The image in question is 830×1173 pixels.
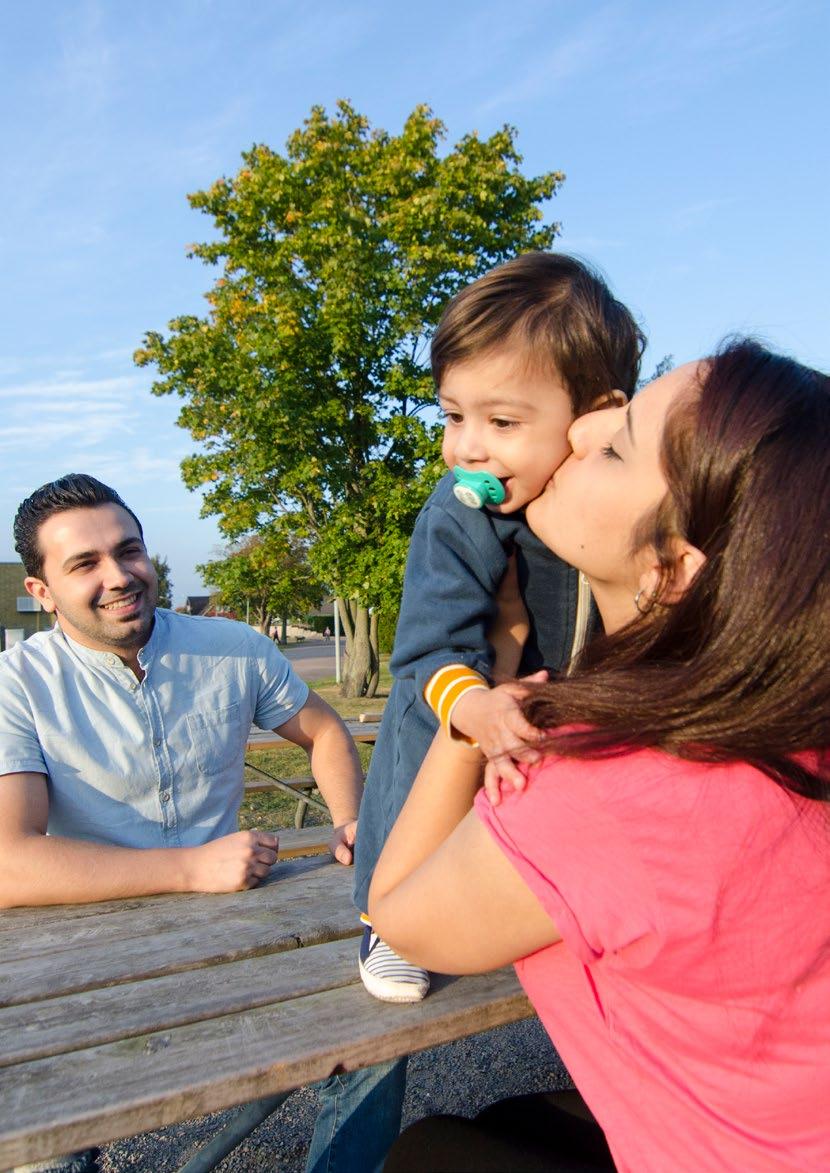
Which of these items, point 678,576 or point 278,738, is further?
point 278,738

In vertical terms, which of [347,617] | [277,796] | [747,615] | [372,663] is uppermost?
[747,615]

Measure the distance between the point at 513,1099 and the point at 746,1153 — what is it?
0.70 meters

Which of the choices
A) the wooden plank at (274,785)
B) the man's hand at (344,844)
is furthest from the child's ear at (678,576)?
the wooden plank at (274,785)

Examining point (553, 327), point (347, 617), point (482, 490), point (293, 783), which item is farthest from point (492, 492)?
point (347, 617)

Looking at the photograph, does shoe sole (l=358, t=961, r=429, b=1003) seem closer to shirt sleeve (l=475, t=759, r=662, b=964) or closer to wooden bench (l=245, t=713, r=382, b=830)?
shirt sleeve (l=475, t=759, r=662, b=964)

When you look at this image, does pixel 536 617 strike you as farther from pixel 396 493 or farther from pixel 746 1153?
pixel 396 493

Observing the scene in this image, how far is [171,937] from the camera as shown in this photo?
195 cm

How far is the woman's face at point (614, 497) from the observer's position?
53.1 inches

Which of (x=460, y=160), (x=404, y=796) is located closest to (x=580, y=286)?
(x=404, y=796)

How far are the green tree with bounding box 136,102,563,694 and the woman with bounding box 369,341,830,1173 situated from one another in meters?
15.2

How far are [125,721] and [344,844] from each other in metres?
0.75

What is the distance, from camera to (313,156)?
17.9 meters

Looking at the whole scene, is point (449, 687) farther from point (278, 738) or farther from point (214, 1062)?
point (278, 738)

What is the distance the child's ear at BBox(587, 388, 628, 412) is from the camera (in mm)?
1984
